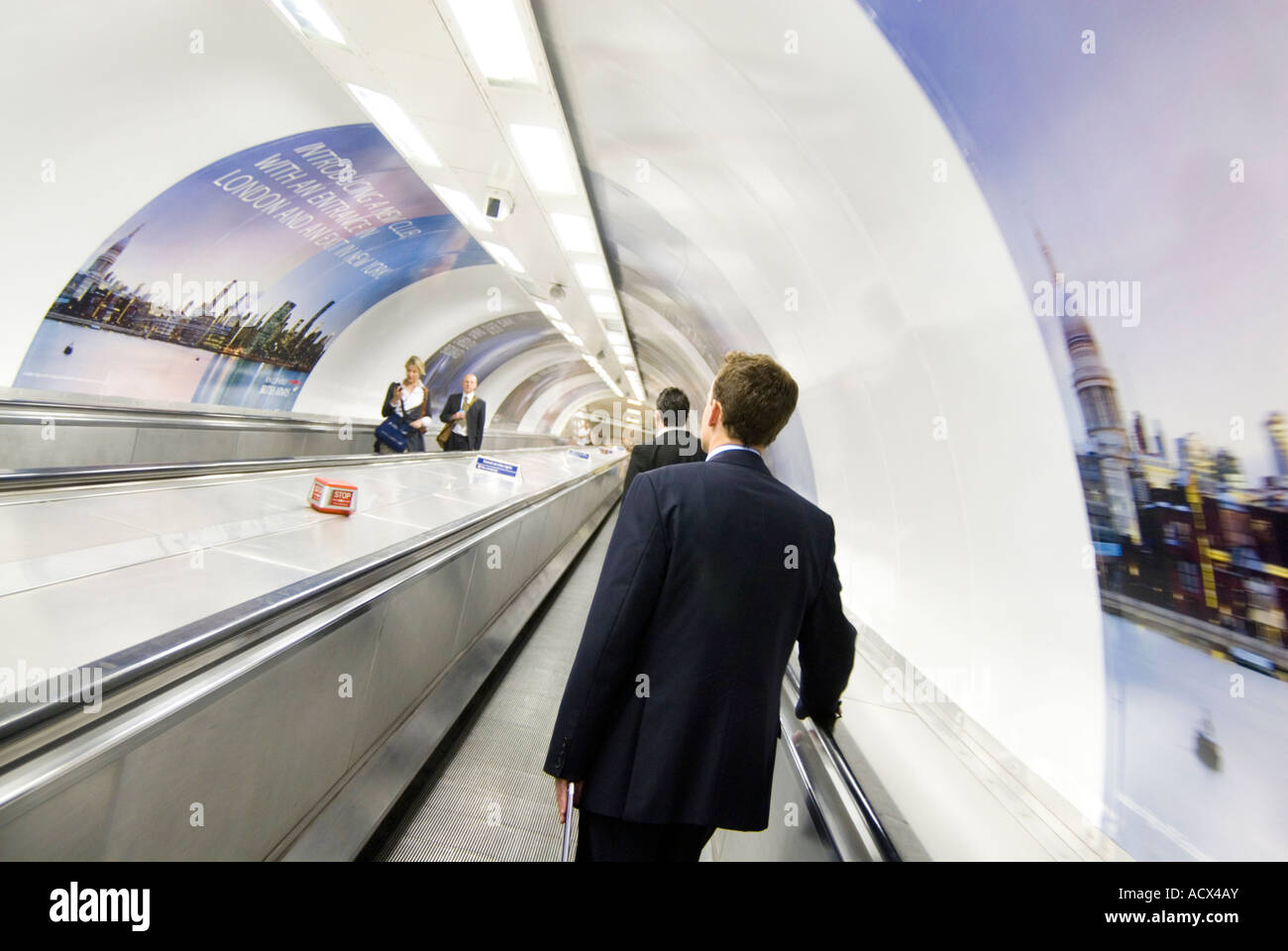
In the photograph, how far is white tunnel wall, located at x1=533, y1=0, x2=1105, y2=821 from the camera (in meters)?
2.49

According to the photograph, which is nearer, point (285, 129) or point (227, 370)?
point (285, 129)

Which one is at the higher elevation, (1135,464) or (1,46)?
(1,46)

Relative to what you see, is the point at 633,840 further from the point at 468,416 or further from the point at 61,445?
the point at 468,416

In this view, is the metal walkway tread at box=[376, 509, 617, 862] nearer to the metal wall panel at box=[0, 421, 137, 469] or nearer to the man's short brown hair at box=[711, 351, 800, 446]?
the man's short brown hair at box=[711, 351, 800, 446]

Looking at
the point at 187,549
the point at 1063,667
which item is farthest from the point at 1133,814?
the point at 187,549

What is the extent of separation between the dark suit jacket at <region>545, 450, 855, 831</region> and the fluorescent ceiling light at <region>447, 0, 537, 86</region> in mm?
3482

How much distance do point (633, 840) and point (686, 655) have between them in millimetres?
554

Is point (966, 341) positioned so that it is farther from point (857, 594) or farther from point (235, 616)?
point (235, 616)

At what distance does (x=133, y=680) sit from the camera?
4.44 feet

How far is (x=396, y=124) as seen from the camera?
5.55 meters

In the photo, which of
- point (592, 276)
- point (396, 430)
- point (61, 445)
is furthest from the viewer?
point (592, 276)

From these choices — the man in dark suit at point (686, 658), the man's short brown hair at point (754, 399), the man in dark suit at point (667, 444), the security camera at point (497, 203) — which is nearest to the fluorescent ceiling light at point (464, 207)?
the security camera at point (497, 203)

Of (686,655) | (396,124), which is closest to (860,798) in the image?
(686,655)

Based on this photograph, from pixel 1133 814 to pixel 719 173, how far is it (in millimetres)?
4778
